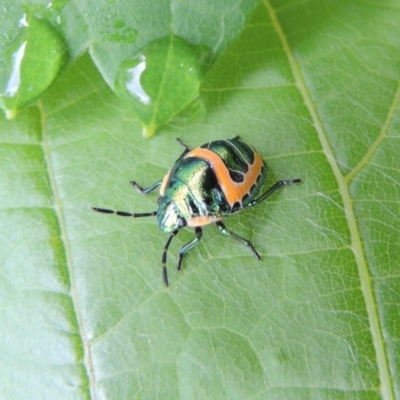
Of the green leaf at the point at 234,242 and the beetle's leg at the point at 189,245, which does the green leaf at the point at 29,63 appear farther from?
the beetle's leg at the point at 189,245

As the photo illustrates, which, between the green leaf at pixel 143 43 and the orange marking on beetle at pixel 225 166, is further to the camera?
the orange marking on beetle at pixel 225 166

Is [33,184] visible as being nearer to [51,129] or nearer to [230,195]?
[51,129]

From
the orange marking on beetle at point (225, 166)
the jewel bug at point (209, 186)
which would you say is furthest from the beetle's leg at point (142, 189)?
the orange marking on beetle at point (225, 166)

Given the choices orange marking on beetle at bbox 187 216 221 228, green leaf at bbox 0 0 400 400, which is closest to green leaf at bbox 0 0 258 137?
green leaf at bbox 0 0 400 400

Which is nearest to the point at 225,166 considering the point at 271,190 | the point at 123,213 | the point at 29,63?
the point at 271,190

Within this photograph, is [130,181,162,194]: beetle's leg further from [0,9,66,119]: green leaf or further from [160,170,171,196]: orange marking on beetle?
[0,9,66,119]: green leaf

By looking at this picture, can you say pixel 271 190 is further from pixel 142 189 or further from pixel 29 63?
pixel 29 63
